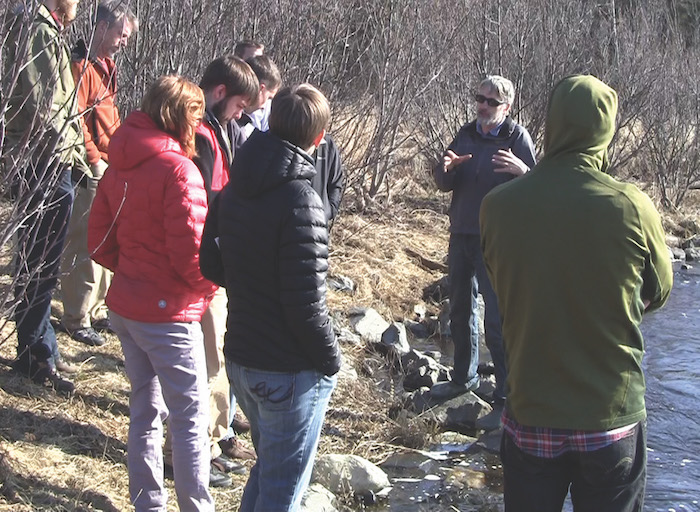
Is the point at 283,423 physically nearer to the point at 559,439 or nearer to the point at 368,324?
the point at 559,439

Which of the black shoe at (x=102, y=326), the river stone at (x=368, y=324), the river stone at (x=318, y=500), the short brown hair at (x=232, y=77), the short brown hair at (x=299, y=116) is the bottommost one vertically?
the river stone at (x=318, y=500)

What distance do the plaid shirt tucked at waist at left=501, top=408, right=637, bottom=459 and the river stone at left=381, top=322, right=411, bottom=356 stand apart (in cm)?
438

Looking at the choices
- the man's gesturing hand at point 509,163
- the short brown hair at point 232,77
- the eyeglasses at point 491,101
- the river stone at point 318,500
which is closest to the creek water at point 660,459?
the river stone at point 318,500

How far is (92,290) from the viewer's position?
577 centimetres

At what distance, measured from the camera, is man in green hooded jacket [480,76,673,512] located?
2.70 meters

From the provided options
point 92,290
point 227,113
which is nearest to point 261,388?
point 227,113

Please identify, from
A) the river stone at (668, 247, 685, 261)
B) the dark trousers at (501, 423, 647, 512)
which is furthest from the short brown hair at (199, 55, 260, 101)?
the river stone at (668, 247, 685, 261)

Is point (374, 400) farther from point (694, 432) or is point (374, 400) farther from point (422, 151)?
point (422, 151)

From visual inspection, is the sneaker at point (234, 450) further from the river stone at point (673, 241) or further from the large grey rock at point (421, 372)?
the river stone at point (673, 241)

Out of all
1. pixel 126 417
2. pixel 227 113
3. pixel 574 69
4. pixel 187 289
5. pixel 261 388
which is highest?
pixel 574 69

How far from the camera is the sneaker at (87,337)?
18.9 ft

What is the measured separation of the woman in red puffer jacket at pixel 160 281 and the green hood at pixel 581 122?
1510 mm

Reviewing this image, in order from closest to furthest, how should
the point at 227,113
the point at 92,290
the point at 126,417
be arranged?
the point at 227,113 < the point at 126,417 < the point at 92,290

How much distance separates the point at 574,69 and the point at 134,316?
31.8ft
